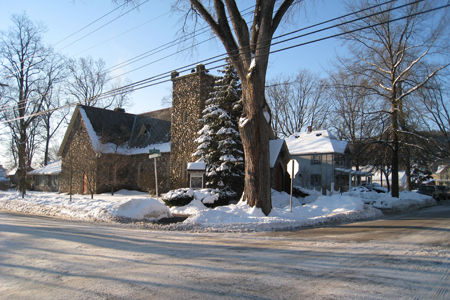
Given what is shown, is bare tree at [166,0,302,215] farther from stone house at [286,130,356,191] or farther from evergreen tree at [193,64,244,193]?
stone house at [286,130,356,191]

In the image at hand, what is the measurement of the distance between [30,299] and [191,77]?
2148 cm

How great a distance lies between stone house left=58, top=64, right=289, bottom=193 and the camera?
22.4m

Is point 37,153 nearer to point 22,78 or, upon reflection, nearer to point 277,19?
point 22,78

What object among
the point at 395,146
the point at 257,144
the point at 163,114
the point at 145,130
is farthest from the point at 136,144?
the point at 395,146

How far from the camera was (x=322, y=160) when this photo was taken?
38156 mm

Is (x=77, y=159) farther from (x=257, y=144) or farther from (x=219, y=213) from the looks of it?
(x=257, y=144)

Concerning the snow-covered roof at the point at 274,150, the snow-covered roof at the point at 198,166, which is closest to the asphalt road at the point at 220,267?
the snow-covered roof at the point at 198,166

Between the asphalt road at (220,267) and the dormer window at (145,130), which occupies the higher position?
the dormer window at (145,130)

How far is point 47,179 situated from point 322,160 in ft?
105

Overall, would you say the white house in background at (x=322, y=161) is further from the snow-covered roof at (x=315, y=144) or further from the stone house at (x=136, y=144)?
the stone house at (x=136, y=144)

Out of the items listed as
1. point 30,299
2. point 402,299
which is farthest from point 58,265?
point 402,299

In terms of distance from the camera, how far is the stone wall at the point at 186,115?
23.4 m

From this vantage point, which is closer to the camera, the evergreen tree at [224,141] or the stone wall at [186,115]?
the evergreen tree at [224,141]

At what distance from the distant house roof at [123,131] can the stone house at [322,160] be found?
16583 millimetres
